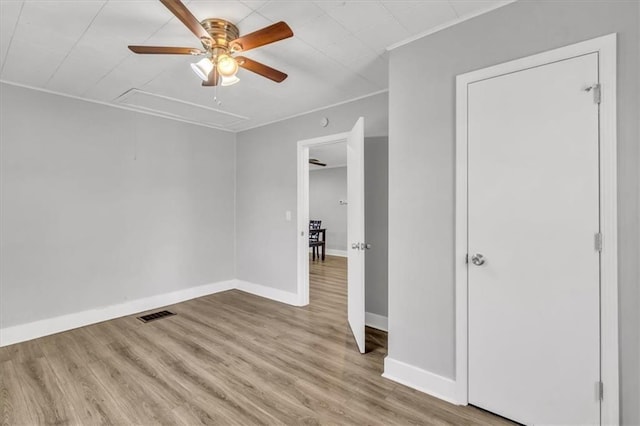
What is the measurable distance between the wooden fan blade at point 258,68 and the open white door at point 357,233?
93cm

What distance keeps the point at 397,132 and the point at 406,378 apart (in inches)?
75.4

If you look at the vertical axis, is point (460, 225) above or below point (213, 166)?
below

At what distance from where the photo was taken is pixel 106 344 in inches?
116

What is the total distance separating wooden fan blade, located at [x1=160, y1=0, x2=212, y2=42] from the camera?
1455 mm

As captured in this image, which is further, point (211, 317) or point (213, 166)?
point (213, 166)

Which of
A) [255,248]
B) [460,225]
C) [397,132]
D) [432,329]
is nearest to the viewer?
[460,225]

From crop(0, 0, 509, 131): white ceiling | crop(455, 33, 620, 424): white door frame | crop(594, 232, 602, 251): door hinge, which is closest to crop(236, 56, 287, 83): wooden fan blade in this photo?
crop(0, 0, 509, 131): white ceiling

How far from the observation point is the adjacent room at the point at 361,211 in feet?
5.33

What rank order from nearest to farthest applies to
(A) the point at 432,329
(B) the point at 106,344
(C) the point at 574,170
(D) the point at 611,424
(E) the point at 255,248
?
(D) the point at 611,424 → (C) the point at 574,170 → (A) the point at 432,329 → (B) the point at 106,344 → (E) the point at 255,248

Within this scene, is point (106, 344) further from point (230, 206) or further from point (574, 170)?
point (574, 170)

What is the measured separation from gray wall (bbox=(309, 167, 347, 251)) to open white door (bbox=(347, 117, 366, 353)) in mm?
5584

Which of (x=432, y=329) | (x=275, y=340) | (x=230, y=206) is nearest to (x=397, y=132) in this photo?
(x=432, y=329)

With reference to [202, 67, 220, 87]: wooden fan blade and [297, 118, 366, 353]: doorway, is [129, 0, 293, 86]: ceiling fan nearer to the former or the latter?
[202, 67, 220, 87]: wooden fan blade

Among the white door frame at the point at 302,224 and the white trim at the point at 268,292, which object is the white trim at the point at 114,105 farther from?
the white trim at the point at 268,292
